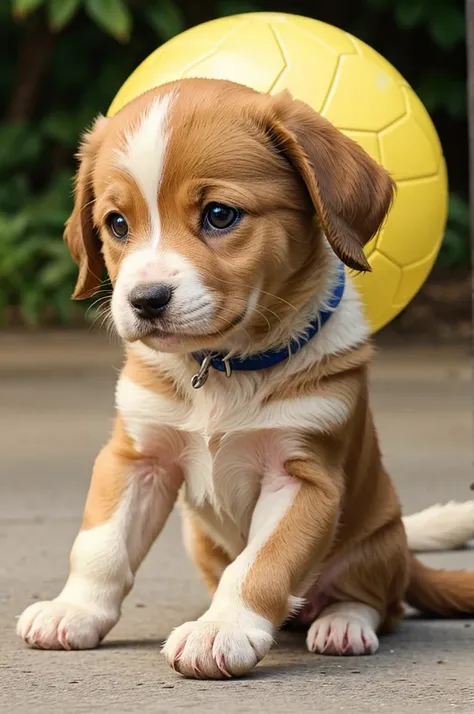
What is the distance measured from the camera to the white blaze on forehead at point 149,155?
9.53 feet

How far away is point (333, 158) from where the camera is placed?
309cm

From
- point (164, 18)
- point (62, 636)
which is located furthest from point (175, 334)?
point (164, 18)

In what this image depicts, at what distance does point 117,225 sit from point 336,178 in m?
0.52

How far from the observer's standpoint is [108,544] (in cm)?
317

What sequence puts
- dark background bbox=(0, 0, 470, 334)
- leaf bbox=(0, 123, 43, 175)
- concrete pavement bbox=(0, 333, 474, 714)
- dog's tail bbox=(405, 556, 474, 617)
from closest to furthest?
concrete pavement bbox=(0, 333, 474, 714) → dog's tail bbox=(405, 556, 474, 617) → dark background bbox=(0, 0, 470, 334) → leaf bbox=(0, 123, 43, 175)

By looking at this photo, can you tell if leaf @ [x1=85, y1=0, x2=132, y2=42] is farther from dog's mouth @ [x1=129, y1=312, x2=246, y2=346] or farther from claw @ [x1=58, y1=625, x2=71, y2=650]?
claw @ [x1=58, y1=625, x2=71, y2=650]

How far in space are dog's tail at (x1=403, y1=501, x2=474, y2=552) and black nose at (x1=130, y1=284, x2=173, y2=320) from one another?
160cm

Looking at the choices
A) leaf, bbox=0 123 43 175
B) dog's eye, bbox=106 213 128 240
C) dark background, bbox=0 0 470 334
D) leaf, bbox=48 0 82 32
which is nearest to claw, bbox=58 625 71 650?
dog's eye, bbox=106 213 128 240

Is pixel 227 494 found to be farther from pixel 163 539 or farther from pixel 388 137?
pixel 163 539

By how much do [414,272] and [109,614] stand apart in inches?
56.4

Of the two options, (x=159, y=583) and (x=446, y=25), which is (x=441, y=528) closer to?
(x=159, y=583)

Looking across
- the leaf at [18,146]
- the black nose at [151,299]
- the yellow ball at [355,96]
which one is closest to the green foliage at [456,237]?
the leaf at [18,146]

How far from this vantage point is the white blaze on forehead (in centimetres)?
291

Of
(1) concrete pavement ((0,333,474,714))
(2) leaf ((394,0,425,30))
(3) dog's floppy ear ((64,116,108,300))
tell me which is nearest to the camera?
(1) concrete pavement ((0,333,474,714))
